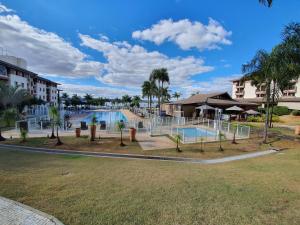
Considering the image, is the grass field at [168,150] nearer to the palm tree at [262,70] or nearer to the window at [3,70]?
the palm tree at [262,70]

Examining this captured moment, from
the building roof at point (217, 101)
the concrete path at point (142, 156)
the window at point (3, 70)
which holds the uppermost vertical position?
the window at point (3, 70)

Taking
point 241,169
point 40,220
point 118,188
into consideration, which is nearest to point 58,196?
point 40,220

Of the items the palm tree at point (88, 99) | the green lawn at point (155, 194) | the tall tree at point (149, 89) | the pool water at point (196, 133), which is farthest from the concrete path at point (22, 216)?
the palm tree at point (88, 99)

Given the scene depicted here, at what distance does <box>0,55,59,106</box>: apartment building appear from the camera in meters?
38.3

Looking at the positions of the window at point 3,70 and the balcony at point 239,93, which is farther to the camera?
the balcony at point 239,93

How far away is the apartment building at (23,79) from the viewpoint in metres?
38.3

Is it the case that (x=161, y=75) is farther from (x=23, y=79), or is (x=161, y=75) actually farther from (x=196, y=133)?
(x=23, y=79)

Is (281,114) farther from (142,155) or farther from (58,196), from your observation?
(58,196)

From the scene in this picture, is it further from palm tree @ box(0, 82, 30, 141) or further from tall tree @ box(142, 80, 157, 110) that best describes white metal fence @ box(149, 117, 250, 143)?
palm tree @ box(0, 82, 30, 141)

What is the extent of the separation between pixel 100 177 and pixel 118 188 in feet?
4.04

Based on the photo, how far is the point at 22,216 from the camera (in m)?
4.00

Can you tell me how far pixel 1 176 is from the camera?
247 inches

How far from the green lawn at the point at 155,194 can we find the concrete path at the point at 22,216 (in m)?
0.16

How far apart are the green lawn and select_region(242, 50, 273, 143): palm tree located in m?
8.41
